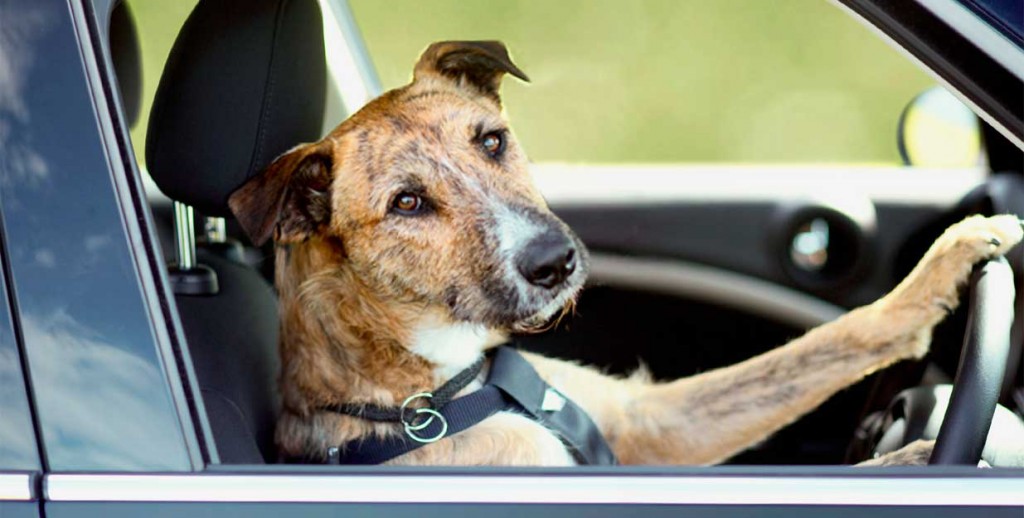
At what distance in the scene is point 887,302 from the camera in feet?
7.98

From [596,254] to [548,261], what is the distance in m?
1.35

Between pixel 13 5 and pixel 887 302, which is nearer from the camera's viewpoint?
pixel 13 5

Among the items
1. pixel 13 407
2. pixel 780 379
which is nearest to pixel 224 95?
pixel 13 407

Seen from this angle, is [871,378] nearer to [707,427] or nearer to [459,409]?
[707,427]

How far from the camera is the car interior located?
84.7 inches

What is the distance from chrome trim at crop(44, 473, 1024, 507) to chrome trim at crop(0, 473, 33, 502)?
22 mm

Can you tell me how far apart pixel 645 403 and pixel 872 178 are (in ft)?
4.30

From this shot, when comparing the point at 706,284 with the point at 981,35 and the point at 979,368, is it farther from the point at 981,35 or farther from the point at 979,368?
the point at 981,35

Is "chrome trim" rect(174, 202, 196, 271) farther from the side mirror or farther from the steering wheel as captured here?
the side mirror

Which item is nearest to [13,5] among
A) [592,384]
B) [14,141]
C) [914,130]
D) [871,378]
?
[14,141]

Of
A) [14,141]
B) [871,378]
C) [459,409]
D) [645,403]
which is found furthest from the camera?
[871,378]

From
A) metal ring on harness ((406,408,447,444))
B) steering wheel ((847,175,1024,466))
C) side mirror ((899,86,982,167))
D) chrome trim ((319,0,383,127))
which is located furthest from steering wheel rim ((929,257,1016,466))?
chrome trim ((319,0,383,127))

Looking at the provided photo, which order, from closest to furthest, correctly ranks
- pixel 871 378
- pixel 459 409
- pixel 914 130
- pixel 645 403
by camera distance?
pixel 459 409 → pixel 645 403 → pixel 871 378 → pixel 914 130

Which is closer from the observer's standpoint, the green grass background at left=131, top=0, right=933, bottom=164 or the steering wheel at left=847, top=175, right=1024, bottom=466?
the steering wheel at left=847, top=175, right=1024, bottom=466
